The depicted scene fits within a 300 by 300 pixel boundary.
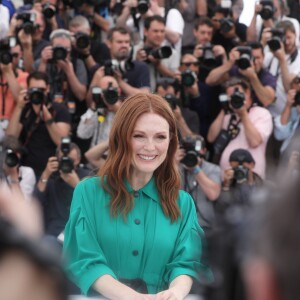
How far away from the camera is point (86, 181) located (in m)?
3.69

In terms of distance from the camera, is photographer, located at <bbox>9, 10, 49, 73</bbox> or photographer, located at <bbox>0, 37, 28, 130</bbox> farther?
photographer, located at <bbox>9, 10, 49, 73</bbox>

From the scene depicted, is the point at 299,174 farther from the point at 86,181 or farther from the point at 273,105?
the point at 273,105

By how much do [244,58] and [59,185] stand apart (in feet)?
7.38

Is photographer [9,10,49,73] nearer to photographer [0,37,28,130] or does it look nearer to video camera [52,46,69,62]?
photographer [0,37,28,130]

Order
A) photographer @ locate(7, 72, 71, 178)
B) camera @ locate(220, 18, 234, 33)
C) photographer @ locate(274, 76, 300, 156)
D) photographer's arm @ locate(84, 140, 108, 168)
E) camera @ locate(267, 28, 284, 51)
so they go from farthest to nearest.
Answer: camera @ locate(220, 18, 234, 33), camera @ locate(267, 28, 284, 51), photographer @ locate(274, 76, 300, 156), photographer @ locate(7, 72, 71, 178), photographer's arm @ locate(84, 140, 108, 168)

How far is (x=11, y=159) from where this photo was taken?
6.79 m

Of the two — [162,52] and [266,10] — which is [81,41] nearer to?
[162,52]

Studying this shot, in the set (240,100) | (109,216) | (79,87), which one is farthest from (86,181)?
(79,87)

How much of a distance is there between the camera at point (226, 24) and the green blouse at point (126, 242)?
5.31m

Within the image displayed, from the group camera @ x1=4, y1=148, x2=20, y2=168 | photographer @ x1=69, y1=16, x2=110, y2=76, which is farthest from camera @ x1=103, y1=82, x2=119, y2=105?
photographer @ x1=69, y1=16, x2=110, y2=76

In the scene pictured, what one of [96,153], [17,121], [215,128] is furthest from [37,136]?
[215,128]

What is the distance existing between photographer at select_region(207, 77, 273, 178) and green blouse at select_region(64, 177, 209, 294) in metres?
3.58

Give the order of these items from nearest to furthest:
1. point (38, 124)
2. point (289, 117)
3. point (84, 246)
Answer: point (84, 246) < point (38, 124) < point (289, 117)

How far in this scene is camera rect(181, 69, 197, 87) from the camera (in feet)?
26.0
